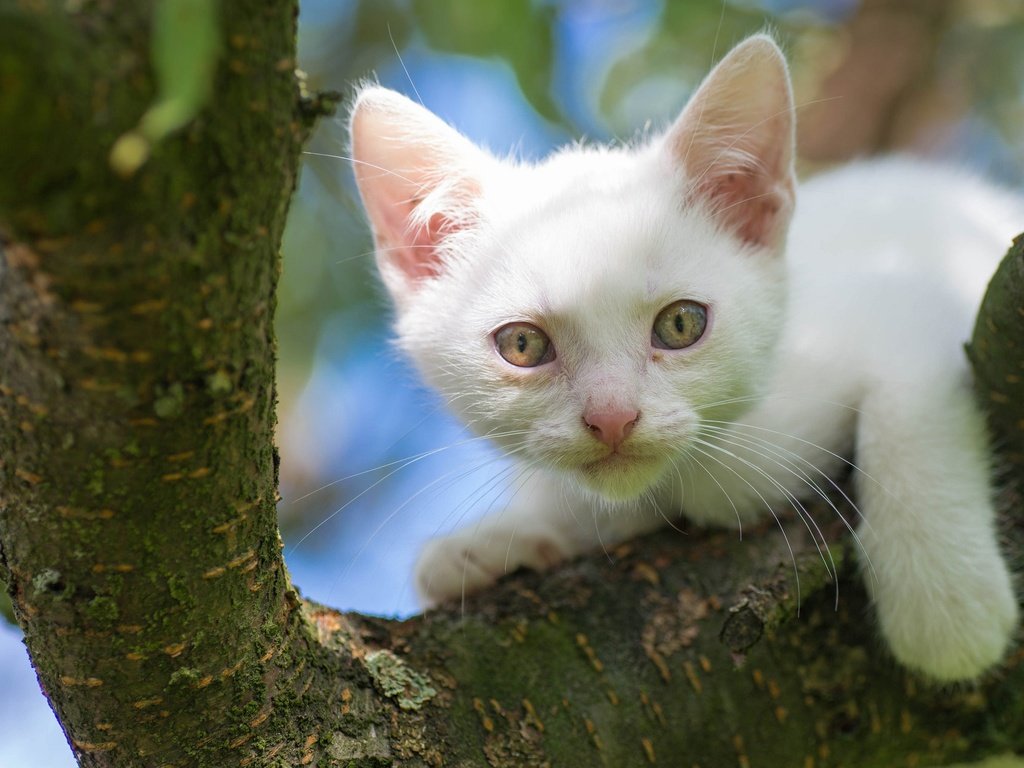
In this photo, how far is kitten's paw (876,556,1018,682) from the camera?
7.38 ft

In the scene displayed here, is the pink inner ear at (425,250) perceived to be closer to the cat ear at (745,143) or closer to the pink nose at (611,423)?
the cat ear at (745,143)

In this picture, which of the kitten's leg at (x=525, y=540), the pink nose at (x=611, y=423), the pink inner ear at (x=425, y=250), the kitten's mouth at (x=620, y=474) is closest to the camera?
the pink nose at (x=611, y=423)

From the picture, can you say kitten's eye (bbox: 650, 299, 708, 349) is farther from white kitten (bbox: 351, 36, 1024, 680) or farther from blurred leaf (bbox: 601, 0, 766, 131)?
blurred leaf (bbox: 601, 0, 766, 131)

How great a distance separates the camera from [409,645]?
6.68 ft

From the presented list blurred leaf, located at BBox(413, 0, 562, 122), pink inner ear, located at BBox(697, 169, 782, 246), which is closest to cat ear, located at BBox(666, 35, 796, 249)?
pink inner ear, located at BBox(697, 169, 782, 246)

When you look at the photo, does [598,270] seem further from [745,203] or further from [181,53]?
[181,53]

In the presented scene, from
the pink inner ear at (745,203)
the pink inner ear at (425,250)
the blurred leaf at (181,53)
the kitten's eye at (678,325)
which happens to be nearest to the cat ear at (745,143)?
the pink inner ear at (745,203)

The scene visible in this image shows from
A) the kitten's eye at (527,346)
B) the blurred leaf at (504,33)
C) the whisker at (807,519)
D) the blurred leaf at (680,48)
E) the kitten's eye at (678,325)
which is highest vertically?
the blurred leaf at (680,48)

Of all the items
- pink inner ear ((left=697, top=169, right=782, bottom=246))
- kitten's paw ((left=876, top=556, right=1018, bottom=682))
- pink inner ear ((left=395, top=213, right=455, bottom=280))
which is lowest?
kitten's paw ((left=876, top=556, right=1018, bottom=682))

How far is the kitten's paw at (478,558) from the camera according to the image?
8.21 ft

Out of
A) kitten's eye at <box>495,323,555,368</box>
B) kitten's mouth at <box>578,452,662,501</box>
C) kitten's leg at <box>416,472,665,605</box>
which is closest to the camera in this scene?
kitten's mouth at <box>578,452,662,501</box>

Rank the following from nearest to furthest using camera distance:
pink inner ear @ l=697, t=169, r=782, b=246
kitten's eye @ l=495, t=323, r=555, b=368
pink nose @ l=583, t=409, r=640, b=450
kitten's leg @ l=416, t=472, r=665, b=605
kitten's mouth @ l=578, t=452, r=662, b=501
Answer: pink nose @ l=583, t=409, r=640, b=450
kitten's mouth @ l=578, t=452, r=662, b=501
kitten's eye @ l=495, t=323, r=555, b=368
pink inner ear @ l=697, t=169, r=782, b=246
kitten's leg @ l=416, t=472, r=665, b=605

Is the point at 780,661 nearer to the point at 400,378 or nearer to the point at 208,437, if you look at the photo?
the point at 400,378

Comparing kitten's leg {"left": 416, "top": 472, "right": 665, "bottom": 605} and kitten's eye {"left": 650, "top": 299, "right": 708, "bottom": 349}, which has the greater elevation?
kitten's eye {"left": 650, "top": 299, "right": 708, "bottom": 349}
